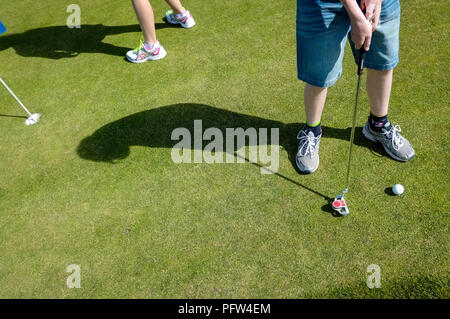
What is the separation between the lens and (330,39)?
1.82 m

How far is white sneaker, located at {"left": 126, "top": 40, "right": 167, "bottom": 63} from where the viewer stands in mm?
3423

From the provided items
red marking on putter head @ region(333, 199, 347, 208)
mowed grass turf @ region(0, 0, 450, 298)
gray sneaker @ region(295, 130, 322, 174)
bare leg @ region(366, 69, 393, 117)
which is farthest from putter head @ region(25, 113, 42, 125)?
bare leg @ region(366, 69, 393, 117)

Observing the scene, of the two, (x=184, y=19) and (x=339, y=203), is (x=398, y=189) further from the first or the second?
(x=184, y=19)

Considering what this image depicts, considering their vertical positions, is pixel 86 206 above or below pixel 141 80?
below

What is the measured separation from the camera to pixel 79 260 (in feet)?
6.94

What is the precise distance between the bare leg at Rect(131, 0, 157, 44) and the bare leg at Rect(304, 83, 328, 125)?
6.32ft

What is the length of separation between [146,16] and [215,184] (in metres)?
1.95

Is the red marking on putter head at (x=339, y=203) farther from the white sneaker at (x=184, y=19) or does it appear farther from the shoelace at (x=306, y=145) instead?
the white sneaker at (x=184, y=19)

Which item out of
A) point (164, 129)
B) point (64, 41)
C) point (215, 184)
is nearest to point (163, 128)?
point (164, 129)

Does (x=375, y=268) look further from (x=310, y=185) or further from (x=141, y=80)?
(x=141, y=80)
